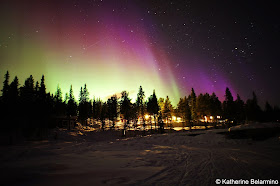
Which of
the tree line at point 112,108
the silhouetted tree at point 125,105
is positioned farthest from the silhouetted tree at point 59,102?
the silhouetted tree at point 125,105

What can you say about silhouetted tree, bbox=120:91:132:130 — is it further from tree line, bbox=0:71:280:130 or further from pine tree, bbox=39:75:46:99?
pine tree, bbox=39:75:46:99

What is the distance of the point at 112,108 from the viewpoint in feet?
187

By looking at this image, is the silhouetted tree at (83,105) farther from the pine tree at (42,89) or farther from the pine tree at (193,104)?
the pine tree at (193,104)

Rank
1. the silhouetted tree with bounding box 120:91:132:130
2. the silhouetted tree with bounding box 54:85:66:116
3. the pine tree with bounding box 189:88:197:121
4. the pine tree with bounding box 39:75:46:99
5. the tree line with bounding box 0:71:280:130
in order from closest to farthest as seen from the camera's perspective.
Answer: the tree line with bounding box 0:71:280:130 → the pine tree with bounding box 39:75:46:99 → the silhouetted tree with bounding box 120:91:132:130 → the pine tree with bounding box 189:88:197:121 → the silhouetted tree with bounding box 54:85:66:116

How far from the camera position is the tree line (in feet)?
96.9

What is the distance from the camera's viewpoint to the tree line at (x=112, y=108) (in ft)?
96.9

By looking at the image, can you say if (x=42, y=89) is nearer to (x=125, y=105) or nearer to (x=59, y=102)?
(x=125, y=105)

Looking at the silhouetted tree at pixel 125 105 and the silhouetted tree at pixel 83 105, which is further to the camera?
the silhouetted tree at pixel 83 105

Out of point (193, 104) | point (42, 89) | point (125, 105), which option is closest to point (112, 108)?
point (125, 105)

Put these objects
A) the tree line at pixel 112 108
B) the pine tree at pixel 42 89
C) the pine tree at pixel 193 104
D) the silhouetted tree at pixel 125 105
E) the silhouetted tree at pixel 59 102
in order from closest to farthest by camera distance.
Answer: the tree line at pixel 112 108, the pine tree at pixel 42 89, the silhouetted tree at pixel 125 105, the pine tree at pixel 193 104, the silhouetted tree at pixel 59 102

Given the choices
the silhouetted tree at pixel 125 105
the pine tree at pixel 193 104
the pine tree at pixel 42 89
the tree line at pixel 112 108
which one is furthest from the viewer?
the pine tree at pixel 193 104

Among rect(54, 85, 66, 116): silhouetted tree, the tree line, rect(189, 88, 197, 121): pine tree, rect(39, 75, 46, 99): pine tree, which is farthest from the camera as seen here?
rect(54, 85, 66, 116): silhouetted tree

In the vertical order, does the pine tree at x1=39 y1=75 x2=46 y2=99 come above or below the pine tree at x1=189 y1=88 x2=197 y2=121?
above

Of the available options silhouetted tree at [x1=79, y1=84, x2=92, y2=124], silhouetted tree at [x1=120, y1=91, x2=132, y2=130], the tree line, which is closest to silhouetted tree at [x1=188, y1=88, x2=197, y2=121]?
the tree line
